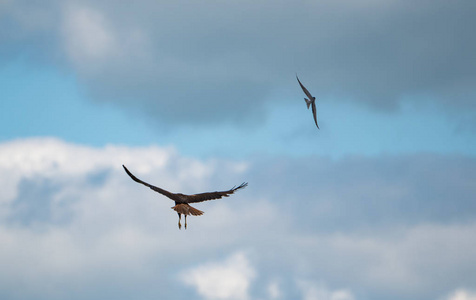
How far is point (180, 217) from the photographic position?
4769 cm

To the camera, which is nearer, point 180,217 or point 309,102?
point 180,217

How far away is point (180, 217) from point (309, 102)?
62.2ft

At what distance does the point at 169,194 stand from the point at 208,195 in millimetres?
2786

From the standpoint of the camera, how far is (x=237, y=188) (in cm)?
4825

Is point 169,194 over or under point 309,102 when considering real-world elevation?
under

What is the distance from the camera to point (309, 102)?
61.9m

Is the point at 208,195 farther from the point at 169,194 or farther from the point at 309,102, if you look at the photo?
the point at 309,102

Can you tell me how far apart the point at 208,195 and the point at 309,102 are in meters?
15.8

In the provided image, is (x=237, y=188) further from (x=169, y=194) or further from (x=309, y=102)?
(x=309, y=102)

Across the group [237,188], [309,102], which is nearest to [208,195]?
[237,188]

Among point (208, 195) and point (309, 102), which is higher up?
point (309, 102)

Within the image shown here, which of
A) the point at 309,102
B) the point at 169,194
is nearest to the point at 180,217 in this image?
the point at 169,194

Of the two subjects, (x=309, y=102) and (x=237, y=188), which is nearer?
(x=237, y=188)

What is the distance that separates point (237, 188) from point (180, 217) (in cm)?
406
